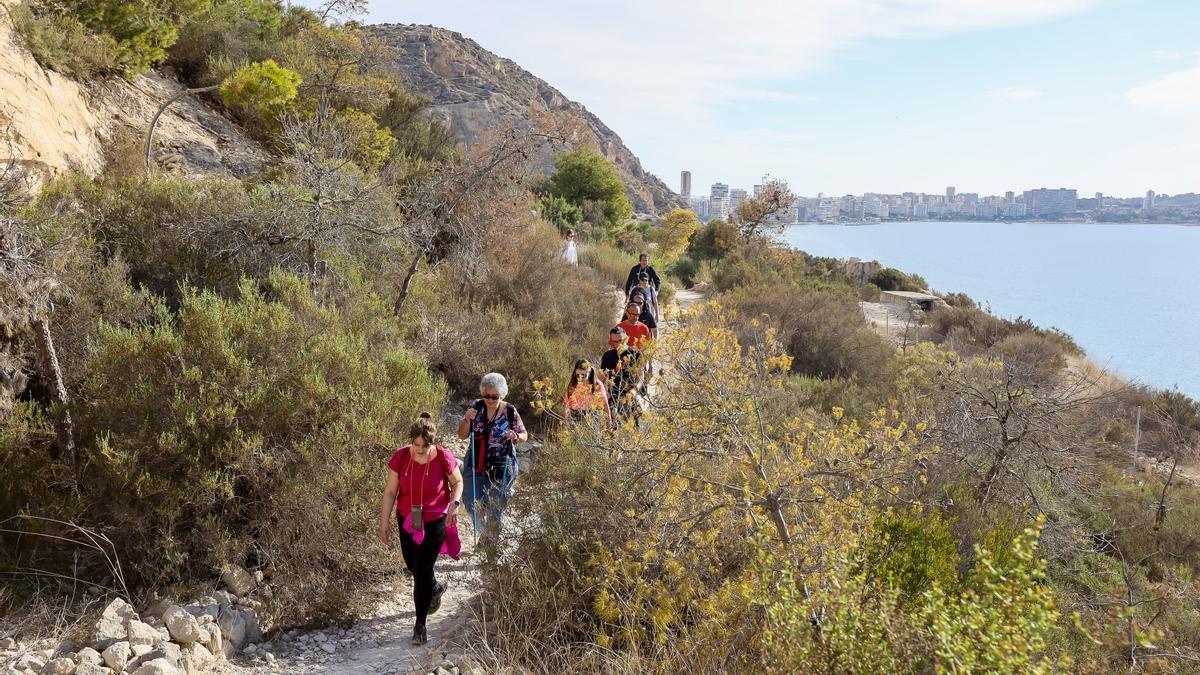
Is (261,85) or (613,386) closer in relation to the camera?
(613,386)

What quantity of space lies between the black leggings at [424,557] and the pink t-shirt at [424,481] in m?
0.08

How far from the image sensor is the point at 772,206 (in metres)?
26.9

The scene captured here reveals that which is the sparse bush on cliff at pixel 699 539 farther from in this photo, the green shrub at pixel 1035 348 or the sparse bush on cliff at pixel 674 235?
the sparse bush on cliff at pixel 674 235

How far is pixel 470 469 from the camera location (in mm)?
5254

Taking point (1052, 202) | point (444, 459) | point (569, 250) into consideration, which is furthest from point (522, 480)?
point (1052, 202)

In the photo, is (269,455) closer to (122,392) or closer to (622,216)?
(122,392)

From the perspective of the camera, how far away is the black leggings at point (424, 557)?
14.2 feet

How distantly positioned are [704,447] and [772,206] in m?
24.2

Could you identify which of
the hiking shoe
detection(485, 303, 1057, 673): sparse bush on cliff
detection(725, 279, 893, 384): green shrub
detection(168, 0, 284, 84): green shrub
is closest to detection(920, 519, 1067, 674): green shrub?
detection(485, 303, 1057, 673): sparse bush on cliff

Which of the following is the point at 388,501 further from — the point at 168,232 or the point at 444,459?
the point at 168,232

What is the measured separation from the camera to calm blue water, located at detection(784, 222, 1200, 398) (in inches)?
1020

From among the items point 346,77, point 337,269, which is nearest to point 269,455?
point 337,269

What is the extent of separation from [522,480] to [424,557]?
37.6 inches

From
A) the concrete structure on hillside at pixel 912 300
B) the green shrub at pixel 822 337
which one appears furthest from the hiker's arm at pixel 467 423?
the concrete structure on hillside at pixel 912 300
